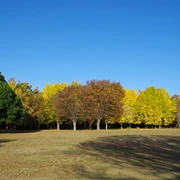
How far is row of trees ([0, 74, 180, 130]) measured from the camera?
78062mm

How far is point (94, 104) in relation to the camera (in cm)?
7812

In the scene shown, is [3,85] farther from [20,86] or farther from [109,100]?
[109,100]

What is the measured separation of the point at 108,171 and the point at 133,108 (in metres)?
78.0

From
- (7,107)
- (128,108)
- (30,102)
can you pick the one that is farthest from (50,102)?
(7,107)

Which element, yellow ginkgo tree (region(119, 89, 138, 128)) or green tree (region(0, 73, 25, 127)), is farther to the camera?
yellow ginkgo tree (region(119, 89, 138, 128))

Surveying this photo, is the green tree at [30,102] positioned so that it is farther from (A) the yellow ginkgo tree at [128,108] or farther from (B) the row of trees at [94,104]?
(A) the yellow ginkgo tree at [128,108]

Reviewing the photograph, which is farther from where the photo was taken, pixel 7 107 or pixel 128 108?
pixel 128 108

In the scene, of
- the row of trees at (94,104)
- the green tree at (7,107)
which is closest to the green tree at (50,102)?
the row of trees at (94,104)

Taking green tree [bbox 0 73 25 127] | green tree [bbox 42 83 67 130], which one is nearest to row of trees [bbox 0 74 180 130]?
green tree [bbox 42 83 67 130]

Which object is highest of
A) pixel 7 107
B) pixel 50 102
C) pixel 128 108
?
pixel 50 102

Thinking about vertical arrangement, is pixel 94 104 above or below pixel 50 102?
below

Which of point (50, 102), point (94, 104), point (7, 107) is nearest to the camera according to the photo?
point (7, 107)

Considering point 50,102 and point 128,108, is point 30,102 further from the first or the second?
point 128,108

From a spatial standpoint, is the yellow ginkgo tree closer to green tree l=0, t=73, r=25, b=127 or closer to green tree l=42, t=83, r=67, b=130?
green tree l=42, t=83, r=67, b=130
